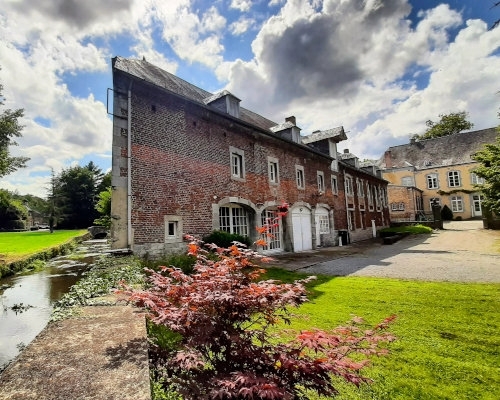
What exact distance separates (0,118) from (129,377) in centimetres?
2195

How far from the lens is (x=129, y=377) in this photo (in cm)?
191

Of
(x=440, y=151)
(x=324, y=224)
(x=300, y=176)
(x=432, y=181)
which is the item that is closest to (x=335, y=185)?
(x=324, y=224)

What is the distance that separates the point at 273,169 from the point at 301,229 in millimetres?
4379

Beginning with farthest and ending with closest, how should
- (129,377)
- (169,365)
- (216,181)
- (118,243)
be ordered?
(216,181)
(118,243)
(169,365)
(129,377)

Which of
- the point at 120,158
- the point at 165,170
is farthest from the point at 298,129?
the point at 120,158

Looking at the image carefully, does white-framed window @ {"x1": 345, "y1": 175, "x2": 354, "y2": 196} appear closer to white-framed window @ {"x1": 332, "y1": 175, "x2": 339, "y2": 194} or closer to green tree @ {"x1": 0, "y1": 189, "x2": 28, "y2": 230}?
white-framed window @ {"x1": 332, "y1": 175, "x2": 339, "y2": 194}

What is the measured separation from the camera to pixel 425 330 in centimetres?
449

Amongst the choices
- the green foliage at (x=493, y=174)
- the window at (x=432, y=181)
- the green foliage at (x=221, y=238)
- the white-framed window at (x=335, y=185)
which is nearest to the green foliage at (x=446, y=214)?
the window at (x=432, y=181)

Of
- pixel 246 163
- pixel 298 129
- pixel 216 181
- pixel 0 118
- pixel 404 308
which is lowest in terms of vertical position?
pixel 404 308

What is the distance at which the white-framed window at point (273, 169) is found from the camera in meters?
15.1

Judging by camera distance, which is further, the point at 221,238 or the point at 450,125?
the point at 450,125

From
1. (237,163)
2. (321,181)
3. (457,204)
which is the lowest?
(457,204)

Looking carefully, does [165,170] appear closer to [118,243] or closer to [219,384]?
[118,243]

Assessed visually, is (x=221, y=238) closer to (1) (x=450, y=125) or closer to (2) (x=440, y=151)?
(2) (x=440, y=151)
